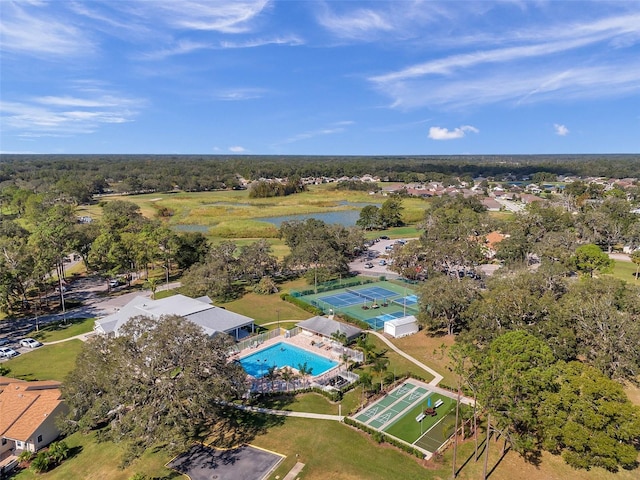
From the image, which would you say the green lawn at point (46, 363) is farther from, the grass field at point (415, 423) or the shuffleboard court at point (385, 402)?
the grass field at point (415, 423)

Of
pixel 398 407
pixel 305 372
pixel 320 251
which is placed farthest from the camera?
pixel 320 251

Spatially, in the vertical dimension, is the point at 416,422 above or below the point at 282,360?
above

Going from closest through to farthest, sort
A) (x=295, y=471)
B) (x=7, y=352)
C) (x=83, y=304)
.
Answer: (x=295, y=471)
(x=7, y=352)
(x=83, y=304)

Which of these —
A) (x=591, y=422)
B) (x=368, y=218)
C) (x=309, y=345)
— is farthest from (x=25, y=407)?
(x=368, y=218)

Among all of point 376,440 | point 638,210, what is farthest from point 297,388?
point 638,210

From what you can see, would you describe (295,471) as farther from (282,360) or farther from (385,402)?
(282,360)

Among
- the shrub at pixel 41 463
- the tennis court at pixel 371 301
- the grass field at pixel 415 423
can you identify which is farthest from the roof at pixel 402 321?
the shrub at pixel 41 463

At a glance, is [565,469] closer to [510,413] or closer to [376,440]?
[510,413]
